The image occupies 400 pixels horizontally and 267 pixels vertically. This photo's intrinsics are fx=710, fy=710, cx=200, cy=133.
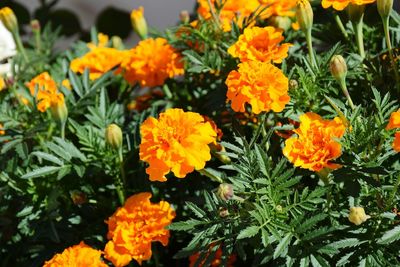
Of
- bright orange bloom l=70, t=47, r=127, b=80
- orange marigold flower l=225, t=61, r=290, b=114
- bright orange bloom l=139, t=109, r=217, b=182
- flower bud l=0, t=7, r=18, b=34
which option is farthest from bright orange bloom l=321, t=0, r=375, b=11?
flower bud l=0, t=7, r=18, b=34

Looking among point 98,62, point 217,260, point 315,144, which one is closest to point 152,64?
point 98,62

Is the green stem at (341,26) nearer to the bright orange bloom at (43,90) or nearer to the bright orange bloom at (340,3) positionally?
the bright orange bloom at (340,3)

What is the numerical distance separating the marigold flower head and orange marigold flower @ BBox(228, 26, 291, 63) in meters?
0.32

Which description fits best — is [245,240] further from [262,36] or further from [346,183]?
[262,36]

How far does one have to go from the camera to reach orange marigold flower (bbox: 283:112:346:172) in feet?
3.16

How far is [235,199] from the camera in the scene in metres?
0.97

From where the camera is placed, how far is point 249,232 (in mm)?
928

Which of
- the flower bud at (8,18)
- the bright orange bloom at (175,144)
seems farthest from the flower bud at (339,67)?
the flower bud at (8,18)

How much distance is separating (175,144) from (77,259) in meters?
0.26

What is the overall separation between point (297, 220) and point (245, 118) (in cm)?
38

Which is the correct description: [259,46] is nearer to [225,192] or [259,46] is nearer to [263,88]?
[263,88]

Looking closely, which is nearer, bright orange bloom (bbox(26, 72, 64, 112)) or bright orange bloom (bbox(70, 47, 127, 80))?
bright orange bloom (bbox(26, 72, 64, 112))

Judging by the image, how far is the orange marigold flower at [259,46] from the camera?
1.09 meters

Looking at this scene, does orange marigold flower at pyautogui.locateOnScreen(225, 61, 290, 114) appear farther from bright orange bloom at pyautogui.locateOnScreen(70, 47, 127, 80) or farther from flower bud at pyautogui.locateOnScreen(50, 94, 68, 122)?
bright orange bloom at pyautogui.locateOnScreen(70, 47, 127, 80)
